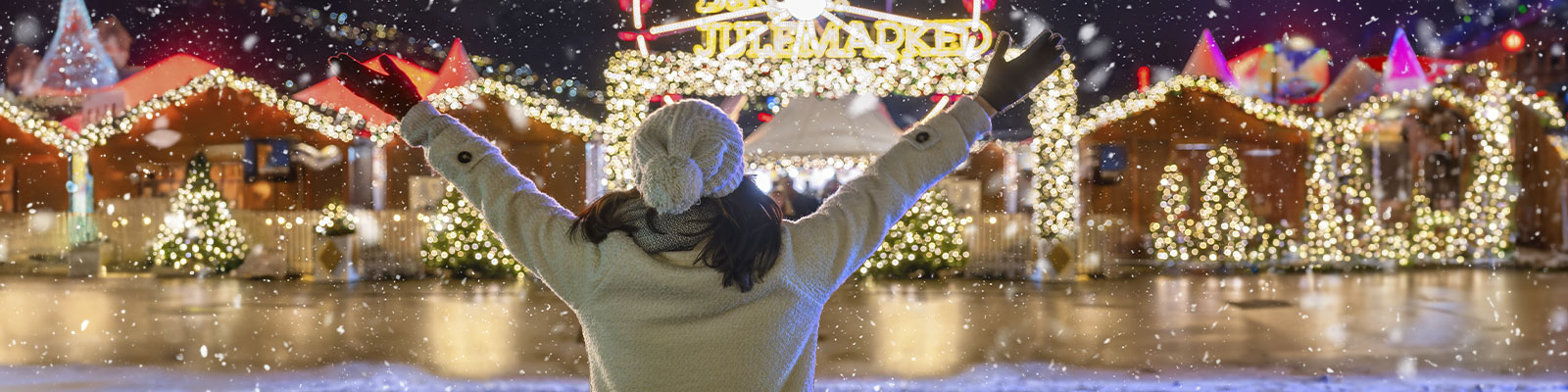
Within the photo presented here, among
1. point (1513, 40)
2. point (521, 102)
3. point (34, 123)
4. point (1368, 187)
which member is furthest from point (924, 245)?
point (1513, 40)

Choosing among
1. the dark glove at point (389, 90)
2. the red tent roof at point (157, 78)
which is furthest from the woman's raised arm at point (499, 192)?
the red tent roof at point (157, 78)

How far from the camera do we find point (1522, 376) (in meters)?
5.65

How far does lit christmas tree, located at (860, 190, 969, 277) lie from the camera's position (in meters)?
11.8

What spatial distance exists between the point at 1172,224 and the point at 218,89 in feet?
41.0

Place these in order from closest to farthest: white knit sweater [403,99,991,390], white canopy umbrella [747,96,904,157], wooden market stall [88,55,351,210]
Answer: white knit sweater [403,99,991,390] < white canopy umbrella [747,96,904,157] < wooden market stall [88,55,351,210]

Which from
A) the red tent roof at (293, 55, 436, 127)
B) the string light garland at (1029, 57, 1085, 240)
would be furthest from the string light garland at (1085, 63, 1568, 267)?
the red tent roof at (293, 55, 436, 127)

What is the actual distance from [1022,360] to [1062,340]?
3.04 feet

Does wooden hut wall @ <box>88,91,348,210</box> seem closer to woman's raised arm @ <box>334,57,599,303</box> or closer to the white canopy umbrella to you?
the white canopy umbrella

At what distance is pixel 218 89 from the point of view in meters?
13.8

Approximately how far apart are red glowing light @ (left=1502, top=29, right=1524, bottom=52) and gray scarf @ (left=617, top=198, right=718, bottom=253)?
66.5 ft

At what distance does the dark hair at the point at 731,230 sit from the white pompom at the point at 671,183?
69 millimetres

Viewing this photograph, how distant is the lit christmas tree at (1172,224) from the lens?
13453 millimetres

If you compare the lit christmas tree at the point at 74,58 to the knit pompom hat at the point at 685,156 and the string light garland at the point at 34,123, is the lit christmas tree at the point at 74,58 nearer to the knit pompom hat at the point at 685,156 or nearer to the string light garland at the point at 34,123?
the string light garland at the point at 34,123

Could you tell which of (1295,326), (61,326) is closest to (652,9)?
(61,326)
